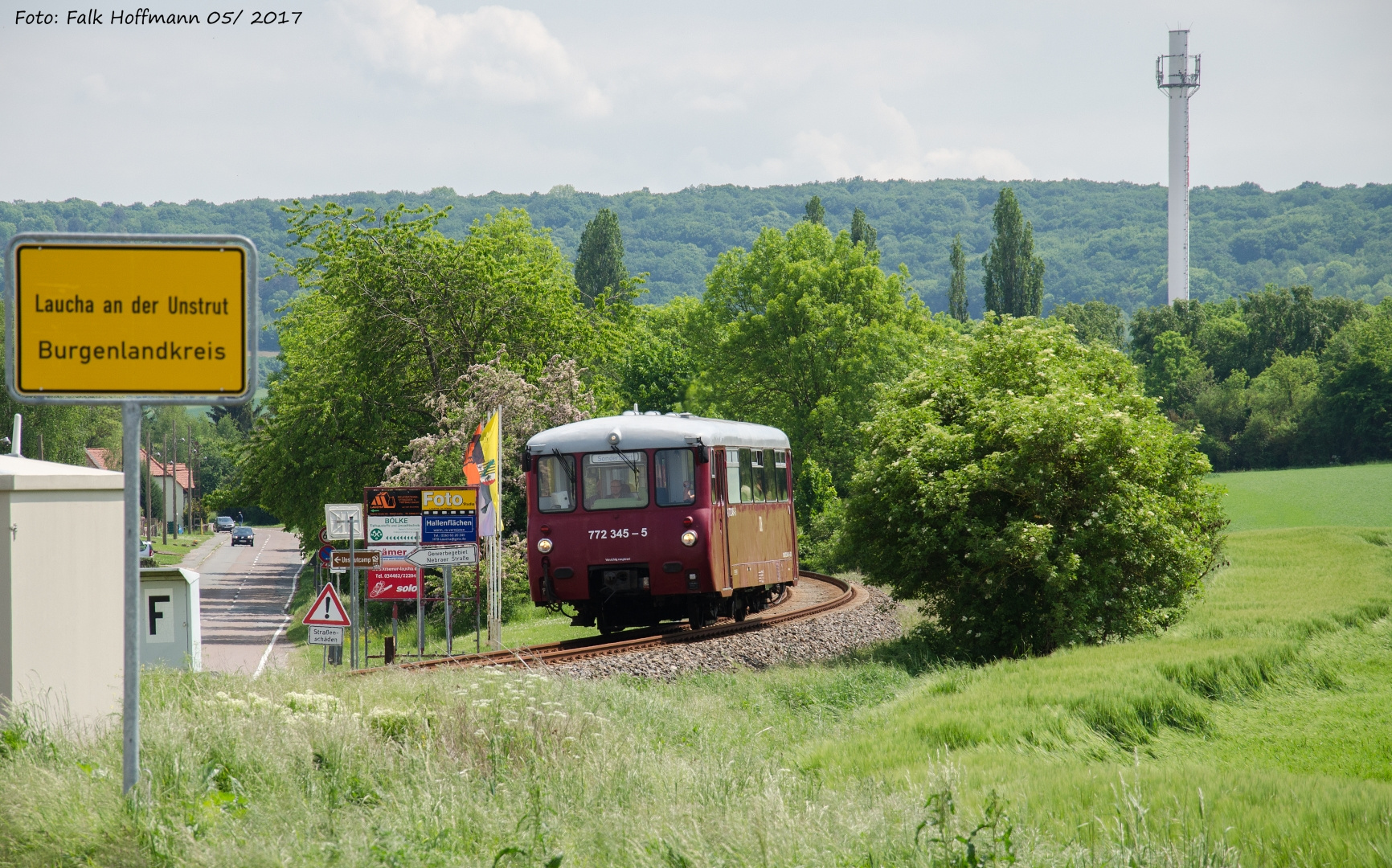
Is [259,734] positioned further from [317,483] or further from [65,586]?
[317,483]

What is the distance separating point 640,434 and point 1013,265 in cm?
6538

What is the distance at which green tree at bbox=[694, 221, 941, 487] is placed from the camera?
1854 inches

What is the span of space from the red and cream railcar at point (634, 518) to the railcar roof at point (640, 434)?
17 millimetres

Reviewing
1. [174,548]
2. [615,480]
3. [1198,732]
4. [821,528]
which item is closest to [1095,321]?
[174,548]

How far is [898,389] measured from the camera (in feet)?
66.9

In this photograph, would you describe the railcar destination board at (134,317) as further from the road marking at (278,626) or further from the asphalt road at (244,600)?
the asphalt road at (244,600)

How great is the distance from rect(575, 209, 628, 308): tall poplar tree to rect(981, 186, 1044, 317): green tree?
78.8 ft

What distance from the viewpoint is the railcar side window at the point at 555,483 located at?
1756 cm

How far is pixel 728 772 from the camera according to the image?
7.18 m

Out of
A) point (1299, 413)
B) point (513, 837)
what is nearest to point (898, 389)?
point (513, 837)

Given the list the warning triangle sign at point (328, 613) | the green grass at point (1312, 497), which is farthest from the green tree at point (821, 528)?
the green grass at point (1312, 497)

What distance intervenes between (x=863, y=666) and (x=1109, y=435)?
16.1 feet

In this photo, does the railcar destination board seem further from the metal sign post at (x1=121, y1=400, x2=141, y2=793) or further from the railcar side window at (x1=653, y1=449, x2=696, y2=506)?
the railcar side window at (x1=653, y1=449, x2=696, y2=506)

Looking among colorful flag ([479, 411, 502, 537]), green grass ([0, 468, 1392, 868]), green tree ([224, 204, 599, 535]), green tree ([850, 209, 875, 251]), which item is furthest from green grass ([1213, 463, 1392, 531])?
green grass ([0, 468, 1392, 868])
